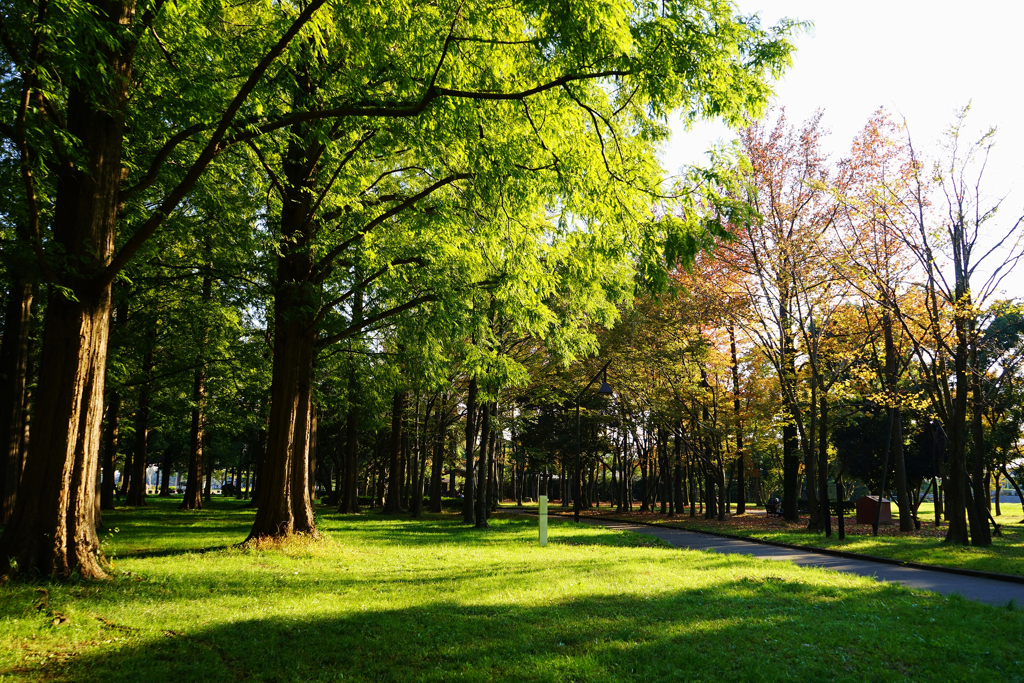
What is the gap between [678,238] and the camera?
731 cm

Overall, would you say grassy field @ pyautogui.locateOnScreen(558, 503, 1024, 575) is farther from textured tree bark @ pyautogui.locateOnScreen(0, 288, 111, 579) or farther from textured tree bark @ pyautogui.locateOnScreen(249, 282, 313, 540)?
textured tree bark @ pyautogui.locateOnScreen(0, 288, 111, 579)

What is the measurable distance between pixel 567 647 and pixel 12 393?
583 inches

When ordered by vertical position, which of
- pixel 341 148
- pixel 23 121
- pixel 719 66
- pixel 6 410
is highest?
pixel 341 148

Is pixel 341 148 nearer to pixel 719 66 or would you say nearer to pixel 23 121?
pixel 23 121

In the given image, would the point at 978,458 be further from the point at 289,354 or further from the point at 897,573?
the point at 289,354

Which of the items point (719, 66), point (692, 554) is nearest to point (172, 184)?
point (719, 66)

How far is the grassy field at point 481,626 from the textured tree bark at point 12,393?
206 inches

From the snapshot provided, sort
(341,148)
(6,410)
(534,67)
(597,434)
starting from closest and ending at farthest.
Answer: (534,67), (341,148), (6,410), (597,434)

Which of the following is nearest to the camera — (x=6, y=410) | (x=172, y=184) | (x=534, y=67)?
(x=534, y=67)

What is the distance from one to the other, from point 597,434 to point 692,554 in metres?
26.7

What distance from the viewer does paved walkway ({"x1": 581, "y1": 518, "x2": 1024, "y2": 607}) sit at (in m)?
10.1

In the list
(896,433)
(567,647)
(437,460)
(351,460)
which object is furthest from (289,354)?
(437,460)

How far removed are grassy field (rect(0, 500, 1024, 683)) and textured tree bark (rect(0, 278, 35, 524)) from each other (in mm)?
5223

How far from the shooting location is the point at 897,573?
12.7 meters
